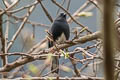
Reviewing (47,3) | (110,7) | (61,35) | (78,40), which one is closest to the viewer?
(110,7)

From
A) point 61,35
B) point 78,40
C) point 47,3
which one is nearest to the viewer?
point 78,40

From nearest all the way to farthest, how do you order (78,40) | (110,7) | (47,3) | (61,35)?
(110,7) < (78,40) < (61,35) < (47,3)

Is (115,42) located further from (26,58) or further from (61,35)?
(61,35)

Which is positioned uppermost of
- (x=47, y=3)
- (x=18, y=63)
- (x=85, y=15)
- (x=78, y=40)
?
(x=47, y=3)

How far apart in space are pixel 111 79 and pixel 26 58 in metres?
1.18

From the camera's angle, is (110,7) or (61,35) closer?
(110,7)

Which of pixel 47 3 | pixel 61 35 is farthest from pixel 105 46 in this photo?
pixel 47 3

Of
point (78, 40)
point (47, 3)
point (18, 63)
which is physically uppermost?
point (47, 3)

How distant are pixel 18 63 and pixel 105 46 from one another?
1.19 metres

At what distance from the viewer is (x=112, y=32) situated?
18 centimetres

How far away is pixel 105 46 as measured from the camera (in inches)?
7.3

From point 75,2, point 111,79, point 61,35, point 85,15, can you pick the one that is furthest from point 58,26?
point 111,79

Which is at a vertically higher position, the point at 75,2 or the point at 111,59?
the point at 75,2

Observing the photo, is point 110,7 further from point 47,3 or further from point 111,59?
point 47,3
